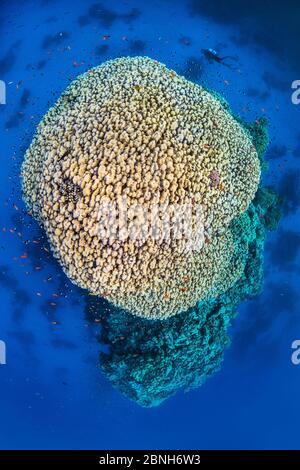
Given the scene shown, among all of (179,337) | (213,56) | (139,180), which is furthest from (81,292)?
(213,56)

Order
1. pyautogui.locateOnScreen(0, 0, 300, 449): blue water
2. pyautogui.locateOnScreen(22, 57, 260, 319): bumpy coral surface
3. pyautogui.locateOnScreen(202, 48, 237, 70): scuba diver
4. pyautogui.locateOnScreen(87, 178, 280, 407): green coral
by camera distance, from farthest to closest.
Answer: pyautogui.locateOnScreen(202, 48, 237, 70): scuba diver, pyautogui.locateOnScreen(0, 0, 300, 449): blue water, pyautogui.locateOnScreen(87, 178, 280, 407): green coral, pyautogui.locateOnScreen(22, 57, 260, 319): bumpy coral surface

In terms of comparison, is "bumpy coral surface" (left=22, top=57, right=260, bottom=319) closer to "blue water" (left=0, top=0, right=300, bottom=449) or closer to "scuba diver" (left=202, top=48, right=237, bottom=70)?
"blue water" (left=0, top=0, right=300, bottom=449)

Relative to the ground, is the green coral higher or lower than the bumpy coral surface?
lower

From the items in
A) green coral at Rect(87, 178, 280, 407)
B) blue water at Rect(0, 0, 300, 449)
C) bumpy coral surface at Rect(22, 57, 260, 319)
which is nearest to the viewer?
bumpy coral surface at Rect(22, 57, 260, 319)

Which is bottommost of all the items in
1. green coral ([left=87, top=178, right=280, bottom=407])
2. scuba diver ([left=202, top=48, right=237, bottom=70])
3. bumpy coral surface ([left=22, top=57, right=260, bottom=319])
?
green coral ([left=87, top=178, right=280, bottom=407])

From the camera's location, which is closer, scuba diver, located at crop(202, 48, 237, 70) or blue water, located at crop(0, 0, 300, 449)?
blue water, located at crop(0, 0, 300, 449)

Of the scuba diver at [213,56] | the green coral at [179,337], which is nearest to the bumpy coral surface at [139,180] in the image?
the green coral at [179,337]

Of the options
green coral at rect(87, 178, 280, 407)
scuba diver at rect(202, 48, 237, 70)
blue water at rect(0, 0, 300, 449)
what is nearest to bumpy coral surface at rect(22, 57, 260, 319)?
green coral at rect(87, 178, 280, 407)

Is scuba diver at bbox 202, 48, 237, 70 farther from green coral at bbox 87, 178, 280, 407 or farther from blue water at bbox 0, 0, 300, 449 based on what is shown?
green coral at bbox 87, 178, 280, 407

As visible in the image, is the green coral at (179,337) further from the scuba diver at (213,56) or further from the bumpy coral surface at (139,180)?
the scuba diver at (213,56)
